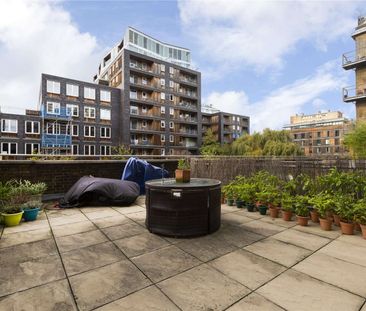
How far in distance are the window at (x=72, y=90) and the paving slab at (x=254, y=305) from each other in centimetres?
3152

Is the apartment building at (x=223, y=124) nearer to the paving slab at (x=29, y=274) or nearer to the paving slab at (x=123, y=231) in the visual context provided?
the paving slab at (x=123, y=231)

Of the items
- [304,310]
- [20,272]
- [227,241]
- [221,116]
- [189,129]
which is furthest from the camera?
[221,116]

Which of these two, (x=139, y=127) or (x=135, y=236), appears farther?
(x=139, y=127)

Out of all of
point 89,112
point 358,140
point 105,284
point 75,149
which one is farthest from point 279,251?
point 89,112

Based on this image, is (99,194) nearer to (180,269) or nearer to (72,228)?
(72,228)

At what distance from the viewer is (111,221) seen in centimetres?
489

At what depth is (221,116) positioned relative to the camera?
52531 millimetres

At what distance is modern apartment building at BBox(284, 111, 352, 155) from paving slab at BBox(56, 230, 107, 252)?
67794mm

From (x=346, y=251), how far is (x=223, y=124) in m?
50.7

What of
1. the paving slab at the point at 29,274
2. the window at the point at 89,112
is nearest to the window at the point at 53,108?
the window at the point at 89,112

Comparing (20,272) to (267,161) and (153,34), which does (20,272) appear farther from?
(153,34)

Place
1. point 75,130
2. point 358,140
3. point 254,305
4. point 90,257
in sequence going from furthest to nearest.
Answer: point 75,130
point 358,140
point 90,257
point 254,305

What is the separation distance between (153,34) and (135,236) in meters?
50.0

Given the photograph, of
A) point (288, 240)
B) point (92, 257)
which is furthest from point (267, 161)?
point (92, 257)
